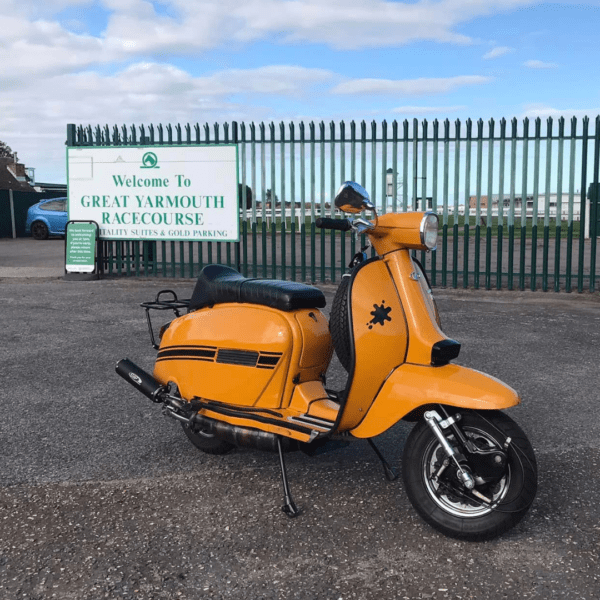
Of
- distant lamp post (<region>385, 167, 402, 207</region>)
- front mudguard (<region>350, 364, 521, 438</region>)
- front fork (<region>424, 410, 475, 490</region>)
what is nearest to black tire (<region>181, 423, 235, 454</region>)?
front mudguard (<region>350, 364, 521, 438</region>)

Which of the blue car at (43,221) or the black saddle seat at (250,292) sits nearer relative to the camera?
the black saddle seat at (250,292)

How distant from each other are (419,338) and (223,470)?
1339 mm

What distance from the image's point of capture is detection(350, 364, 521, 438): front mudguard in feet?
9.70

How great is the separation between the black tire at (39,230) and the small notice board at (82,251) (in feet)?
46.2

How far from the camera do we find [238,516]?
3328 mm

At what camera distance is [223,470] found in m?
3.88

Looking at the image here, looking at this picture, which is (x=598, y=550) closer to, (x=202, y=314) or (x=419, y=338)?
(x=419, y=338)

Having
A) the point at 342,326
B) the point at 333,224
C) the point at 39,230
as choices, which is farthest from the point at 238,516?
the point at 39,230

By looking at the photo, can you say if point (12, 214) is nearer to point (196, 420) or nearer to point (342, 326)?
point (196, 420)

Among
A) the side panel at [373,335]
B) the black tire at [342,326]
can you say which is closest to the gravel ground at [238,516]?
the side panel at [373,335]

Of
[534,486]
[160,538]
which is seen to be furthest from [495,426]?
[160,538]

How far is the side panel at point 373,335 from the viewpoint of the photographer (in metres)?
3.22

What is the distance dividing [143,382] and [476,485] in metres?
1.81

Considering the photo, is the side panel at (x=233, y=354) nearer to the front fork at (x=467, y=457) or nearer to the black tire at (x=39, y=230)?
the front fork at (x=467, y=457)
